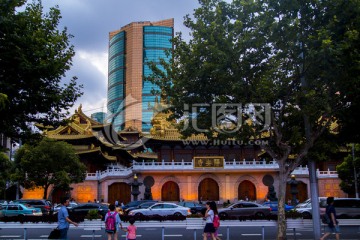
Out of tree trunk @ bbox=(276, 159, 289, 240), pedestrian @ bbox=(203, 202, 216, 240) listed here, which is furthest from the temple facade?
pedestrian @ bbox=(203, 202, 216, 240)

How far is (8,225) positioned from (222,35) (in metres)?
11.0

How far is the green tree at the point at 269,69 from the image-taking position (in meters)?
14.3

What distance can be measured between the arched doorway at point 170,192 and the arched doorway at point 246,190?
6.99 metres

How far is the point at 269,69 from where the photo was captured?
15953mm

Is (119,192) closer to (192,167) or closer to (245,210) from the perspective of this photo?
(192,167)

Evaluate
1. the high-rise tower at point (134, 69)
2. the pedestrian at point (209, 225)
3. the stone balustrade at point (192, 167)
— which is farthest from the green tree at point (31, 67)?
the high-rise tower at point (134, 69)

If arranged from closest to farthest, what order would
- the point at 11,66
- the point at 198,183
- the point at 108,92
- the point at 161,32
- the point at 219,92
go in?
the point at 11,66 → the point at 219,92 → the point at 198,183 → the point at 161,32 → the point at 108,92

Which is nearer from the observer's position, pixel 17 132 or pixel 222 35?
pixel 222 35

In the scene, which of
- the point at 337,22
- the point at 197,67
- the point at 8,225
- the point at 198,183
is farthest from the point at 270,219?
the point at 198,183

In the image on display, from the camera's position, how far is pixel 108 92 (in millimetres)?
123125

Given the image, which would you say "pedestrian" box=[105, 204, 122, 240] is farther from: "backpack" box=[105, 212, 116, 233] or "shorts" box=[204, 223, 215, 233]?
"shorts" box=[204, 223, 215, 233]

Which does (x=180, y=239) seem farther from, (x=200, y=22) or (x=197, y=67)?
(x=200, y=22)

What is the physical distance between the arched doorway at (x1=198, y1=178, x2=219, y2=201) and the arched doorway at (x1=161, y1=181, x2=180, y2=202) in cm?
Answer: 256

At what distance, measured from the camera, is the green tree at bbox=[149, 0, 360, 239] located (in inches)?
564
